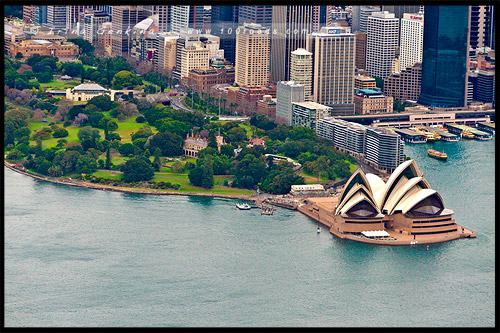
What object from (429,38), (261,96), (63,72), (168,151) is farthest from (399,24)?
(168,151)

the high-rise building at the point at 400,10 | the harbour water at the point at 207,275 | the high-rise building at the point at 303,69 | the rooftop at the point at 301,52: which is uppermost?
the high-rise building at the point at 400,10

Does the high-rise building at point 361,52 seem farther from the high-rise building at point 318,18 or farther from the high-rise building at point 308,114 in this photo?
the high-rise building at point 308,114

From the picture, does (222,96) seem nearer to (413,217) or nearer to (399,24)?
(399,24)

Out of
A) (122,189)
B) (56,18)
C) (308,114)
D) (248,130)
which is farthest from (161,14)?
(122,189)

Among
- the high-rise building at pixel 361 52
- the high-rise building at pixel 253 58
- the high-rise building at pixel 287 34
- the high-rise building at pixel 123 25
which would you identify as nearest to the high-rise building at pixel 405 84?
the high-rise building at pixel 287 34

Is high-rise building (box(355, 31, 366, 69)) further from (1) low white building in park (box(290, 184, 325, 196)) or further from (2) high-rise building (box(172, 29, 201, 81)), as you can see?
(1) low white building in park (box(290, 184, 325, 196))

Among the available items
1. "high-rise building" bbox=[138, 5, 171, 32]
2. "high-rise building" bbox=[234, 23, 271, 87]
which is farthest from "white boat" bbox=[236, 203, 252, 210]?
"high-rise building" bbox=[138, 5, 171, 32]

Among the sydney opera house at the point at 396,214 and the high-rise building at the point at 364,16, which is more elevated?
the high-rise building at the point at 364,16
